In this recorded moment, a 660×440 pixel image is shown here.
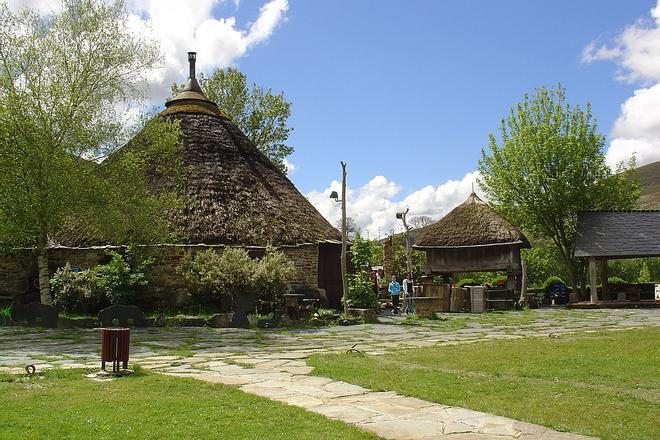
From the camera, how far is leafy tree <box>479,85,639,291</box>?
29.6 m

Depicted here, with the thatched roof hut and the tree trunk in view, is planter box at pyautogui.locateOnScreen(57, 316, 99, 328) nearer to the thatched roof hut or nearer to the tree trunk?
the tree trunk

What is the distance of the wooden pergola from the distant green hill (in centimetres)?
6740

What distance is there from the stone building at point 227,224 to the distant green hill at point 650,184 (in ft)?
259

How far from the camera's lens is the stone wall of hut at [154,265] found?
19.0m

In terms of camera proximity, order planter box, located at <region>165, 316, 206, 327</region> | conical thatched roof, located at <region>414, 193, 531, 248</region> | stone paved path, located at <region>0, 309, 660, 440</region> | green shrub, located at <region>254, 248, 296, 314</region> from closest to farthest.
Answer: stone paved path, located at <region>0, 309, 660, 440</region>, planter box, located at <region>165, 316, 206, 327</region>, green shrub, located at <region>254, 248, 296, 314</region>, conical thatched roof, located at <region>414, 193, 531, 248</region>

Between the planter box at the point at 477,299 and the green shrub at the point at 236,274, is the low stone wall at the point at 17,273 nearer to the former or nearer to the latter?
the green shrub at the point at 236,274

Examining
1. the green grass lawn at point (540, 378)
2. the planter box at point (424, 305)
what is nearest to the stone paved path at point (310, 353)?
the green grass lawn at point (540, 378)

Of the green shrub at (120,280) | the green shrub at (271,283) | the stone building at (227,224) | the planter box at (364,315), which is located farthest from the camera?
the stone building at (227,224)

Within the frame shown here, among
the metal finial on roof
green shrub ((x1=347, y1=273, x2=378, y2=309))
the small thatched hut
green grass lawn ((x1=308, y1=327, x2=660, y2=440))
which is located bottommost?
green grass lawn ((x1=308, y1=327, x2=660, y2=440))

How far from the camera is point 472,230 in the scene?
2800 centimetres

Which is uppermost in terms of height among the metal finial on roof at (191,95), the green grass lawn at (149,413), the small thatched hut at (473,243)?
the metal finial on roof at (191,95)

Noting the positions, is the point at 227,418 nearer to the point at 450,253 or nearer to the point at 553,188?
the point at 450,253

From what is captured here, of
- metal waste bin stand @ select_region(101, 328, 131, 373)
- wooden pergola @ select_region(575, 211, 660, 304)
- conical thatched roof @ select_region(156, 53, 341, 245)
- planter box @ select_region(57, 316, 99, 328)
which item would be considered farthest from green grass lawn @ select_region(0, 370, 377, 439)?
wooden pergola @ select_region(575, 211, 660, 304)

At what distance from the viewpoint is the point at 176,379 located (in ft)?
26.1
